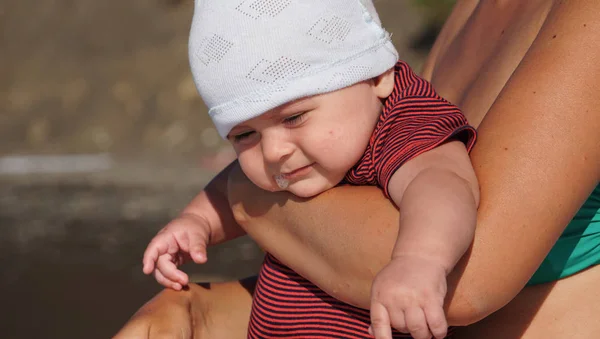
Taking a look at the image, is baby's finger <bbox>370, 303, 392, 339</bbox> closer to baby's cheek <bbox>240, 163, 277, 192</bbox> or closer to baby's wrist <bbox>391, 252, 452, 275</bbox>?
baby's wrist <bbox>391, 252, 452, 275</bbox>

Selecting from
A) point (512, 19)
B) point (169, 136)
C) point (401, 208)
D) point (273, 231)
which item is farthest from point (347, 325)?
point (169, 136)

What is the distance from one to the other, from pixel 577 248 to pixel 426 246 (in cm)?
46

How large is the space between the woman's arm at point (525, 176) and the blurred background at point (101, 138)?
133 inches

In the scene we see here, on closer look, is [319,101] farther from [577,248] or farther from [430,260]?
[577,248]

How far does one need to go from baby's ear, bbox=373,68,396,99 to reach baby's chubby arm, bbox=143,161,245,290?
499 millimetres

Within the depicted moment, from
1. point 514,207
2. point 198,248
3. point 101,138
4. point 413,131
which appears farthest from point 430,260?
point 101,138

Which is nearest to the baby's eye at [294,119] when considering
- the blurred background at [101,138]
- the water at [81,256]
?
the water at [81,256]

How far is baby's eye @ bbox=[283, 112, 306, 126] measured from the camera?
67.9 inches

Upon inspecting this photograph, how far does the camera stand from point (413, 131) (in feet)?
5.52

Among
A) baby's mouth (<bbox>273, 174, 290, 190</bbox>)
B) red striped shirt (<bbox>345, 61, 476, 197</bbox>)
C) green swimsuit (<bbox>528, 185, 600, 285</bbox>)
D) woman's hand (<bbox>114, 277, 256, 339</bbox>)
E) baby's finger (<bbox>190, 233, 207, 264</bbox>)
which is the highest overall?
red striped shirt (<bbox>345, 61, 476, 197</bbox>)

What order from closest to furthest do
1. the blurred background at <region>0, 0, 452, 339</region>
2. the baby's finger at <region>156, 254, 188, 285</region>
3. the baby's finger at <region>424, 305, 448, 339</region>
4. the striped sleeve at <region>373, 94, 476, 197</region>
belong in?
the baby's finger at <region>424, 305, 448, 339</region>
the striped sleeve at <region>373, 94, 476, 197</region>
the baby's finger at <region>156, 254, 188, 285</region>
the blurred background at <region>0, 0, 452, 339</region>

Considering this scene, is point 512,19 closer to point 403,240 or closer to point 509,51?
point 509,51

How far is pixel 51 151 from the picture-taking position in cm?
814

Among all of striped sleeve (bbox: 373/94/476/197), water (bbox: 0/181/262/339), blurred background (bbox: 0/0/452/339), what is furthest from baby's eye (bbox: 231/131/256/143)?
blurred background (bbox: 0/0/452/339)
